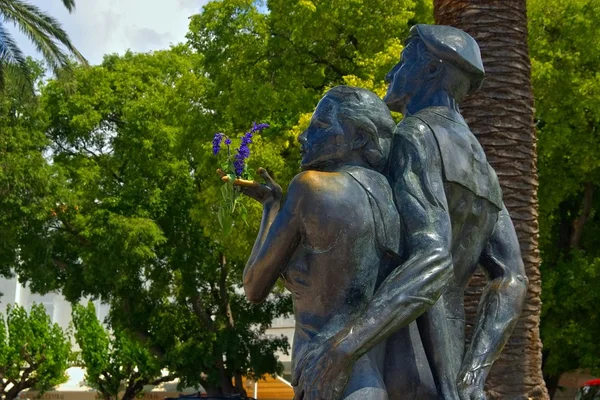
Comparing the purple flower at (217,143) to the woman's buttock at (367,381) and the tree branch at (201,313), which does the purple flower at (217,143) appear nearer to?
the woman's buttock at (367,381)

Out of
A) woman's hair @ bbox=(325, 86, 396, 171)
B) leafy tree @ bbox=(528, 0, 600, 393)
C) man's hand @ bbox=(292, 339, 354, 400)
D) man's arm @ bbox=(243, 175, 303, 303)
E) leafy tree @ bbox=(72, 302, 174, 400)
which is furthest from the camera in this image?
leafy tree @ bbox=(72, 302, 174, 400)

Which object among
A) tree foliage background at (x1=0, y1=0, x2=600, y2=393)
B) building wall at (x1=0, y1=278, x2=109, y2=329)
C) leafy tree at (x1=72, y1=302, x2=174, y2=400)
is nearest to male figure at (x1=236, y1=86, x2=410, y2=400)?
tree foliage background at (x1=0, y1=0, x2=600, y2=393)

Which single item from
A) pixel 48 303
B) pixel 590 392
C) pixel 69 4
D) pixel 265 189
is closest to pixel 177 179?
pixel 69 4

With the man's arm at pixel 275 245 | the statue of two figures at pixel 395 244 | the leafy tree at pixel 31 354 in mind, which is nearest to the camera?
the statue of two figures at pixel 395 244

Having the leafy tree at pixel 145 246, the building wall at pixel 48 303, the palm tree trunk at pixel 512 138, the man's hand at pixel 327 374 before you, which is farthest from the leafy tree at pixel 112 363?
the man's hand at pixel 327 374

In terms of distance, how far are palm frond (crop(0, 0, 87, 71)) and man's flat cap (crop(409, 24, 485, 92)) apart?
52.0 feet

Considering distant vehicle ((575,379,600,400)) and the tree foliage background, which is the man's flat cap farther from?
the tree foliage background

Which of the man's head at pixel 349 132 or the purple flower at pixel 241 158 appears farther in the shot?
the purple flower at pixel 241 158

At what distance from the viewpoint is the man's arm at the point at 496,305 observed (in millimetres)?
4023

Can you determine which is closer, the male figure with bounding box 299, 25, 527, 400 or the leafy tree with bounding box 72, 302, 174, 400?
the male figure with bounding box 299, 25, 527, 400

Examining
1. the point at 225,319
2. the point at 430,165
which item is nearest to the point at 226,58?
the point at 225,319

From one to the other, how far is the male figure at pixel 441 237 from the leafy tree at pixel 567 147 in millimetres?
16849

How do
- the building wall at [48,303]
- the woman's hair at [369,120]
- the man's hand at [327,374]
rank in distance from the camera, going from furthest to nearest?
the building wall at [48,303], the woman's hair at [369,120], the man's hand at [327,374]

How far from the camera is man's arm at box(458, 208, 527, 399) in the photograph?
4.02 metres
